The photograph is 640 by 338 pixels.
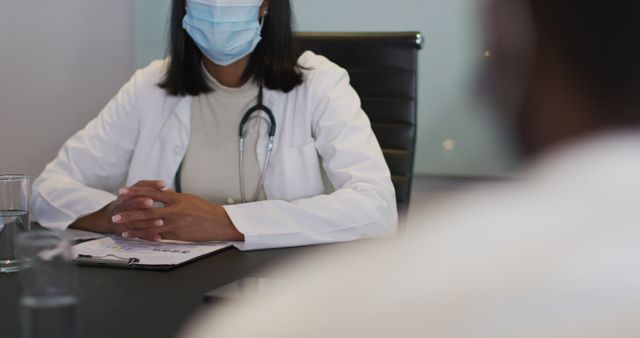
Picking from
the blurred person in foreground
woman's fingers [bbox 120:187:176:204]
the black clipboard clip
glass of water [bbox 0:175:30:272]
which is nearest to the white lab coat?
woman's fingers [bbox 120:187:176:204]

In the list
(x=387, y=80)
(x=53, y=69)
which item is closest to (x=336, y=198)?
(x=387, y=80)

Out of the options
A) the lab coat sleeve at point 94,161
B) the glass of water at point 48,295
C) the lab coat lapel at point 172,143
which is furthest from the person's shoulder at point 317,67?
the glass of water at point 48,295

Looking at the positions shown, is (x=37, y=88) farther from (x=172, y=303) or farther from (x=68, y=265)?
(x=68, y=265)

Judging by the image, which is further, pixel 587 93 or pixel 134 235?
pixel 134 235

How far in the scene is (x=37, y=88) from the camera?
95.3 inches

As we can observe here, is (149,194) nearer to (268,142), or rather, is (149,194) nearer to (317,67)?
(268,142)

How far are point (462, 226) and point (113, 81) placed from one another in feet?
8.62

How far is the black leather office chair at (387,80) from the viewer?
6.01 feet

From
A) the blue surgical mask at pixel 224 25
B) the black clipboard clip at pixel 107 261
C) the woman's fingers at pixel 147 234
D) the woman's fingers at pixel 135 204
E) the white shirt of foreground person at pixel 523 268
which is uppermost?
the blue surgical mask at pixel 224 25

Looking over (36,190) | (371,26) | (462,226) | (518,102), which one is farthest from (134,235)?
(371,26)

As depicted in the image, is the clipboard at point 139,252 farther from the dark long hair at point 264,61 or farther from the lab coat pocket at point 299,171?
the dark long hair at point 264,61

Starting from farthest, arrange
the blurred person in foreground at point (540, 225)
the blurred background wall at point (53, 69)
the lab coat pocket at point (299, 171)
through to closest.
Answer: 1. the blurred background wall at point (53, 69)
2. the lab coat pocket at point (299, 171)
3. the blurred person in foreground at point (540, 225)

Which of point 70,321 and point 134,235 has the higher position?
point 70,321

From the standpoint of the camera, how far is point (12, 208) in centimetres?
114
